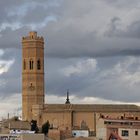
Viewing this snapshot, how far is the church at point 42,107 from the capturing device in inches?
7210

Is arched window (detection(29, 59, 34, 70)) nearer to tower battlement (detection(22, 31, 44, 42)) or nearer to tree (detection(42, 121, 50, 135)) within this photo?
tower battlement (detection(22, 31, 44, 42))

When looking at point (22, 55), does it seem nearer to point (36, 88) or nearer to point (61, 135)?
point (36, 88)

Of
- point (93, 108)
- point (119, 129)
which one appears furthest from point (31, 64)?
point (119, 129)

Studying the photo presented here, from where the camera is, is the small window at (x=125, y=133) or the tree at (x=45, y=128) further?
the tree at (x=45, y=128)

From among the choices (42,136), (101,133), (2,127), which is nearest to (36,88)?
(2,127)

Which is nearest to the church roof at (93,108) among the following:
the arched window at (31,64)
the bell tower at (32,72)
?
the bell tower at (32,72)

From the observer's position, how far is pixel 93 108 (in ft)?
607

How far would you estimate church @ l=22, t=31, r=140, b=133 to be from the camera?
183125mm

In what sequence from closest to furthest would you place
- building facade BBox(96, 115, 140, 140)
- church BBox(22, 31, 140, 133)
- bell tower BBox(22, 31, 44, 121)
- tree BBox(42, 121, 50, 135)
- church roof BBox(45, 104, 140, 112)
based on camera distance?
building facade BBox(96, 115, 140, 140), tree BBox(42, 121, 50, 135), church BBox(22, 31, 140, 133), church roof BBox(45, 104, 140, 112), bell tower BBox(22, 31, 44, 121)

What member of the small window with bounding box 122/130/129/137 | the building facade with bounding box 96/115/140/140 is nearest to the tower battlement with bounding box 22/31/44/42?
the building facade with bounding box 96/115/140/140

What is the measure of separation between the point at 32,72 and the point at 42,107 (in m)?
9.10

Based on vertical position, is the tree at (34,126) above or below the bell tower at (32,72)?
below

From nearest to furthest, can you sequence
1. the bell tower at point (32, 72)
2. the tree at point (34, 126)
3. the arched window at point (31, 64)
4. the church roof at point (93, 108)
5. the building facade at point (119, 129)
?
the building facade at point (119, 129), the tree at point (34, 126), the church roof at point (93, 108), the bell tower at point (32, 72), the arched window at point (31, 64)

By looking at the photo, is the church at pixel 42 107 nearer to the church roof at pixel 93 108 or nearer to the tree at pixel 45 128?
the church roof at pixel 93 108
